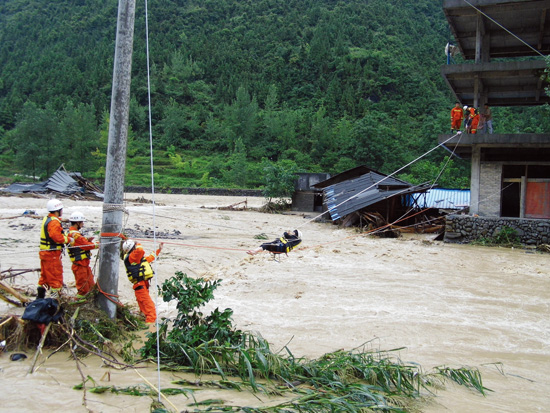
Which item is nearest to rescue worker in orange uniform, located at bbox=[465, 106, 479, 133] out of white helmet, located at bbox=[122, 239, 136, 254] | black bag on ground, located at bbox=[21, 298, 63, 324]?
white helmet, located at bbox=[122, 239, 136, 254]

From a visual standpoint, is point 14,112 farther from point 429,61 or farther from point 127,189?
point 429,61

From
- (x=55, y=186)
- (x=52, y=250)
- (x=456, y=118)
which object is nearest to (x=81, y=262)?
(x=52, y=250)

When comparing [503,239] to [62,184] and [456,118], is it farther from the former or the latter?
[62,184]

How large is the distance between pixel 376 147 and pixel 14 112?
51064 mm

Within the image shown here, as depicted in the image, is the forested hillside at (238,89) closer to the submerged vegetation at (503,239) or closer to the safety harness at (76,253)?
the submerged vegetation at (503,239)

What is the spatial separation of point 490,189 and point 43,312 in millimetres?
16115

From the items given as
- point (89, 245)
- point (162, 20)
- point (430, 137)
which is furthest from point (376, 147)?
point (162, 20)

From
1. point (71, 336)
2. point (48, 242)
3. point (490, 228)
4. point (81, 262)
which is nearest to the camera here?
point (71, 336)

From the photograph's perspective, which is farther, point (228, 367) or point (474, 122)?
point (474, 122)

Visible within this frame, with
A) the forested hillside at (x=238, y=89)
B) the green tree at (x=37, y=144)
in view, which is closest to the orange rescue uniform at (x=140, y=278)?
the forested hillside at (x=238, y=89)

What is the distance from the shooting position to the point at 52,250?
6660mm

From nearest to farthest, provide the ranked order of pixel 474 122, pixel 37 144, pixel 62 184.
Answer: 1. pixel 474 122
2. pixel 62 184
3. pixel 37 144

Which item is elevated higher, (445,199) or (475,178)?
(475,178)

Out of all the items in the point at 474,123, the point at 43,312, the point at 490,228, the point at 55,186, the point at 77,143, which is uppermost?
the point at 77,143
